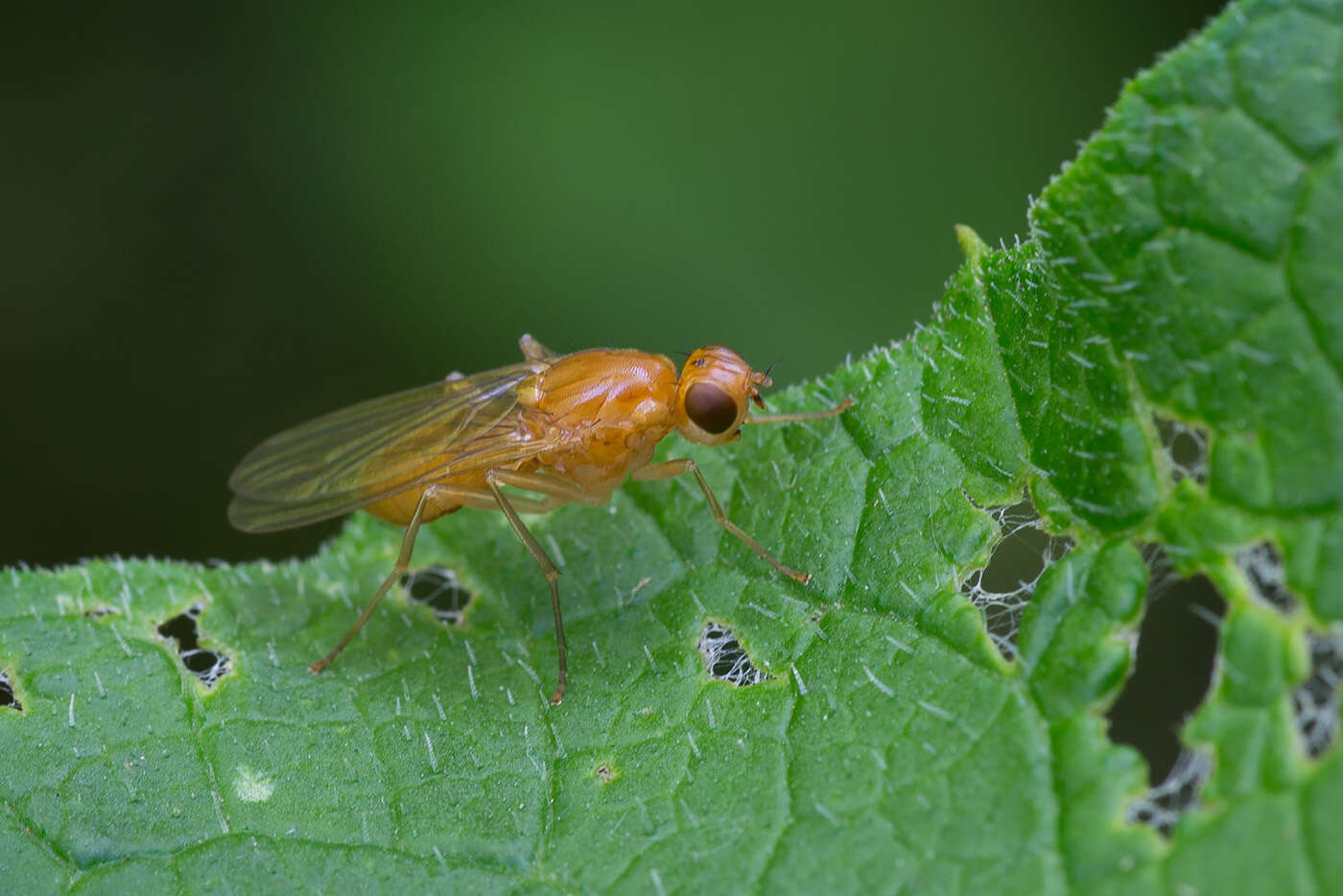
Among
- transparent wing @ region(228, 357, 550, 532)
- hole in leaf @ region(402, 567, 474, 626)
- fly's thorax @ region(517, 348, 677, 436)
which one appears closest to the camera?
hole in leaf @ region(402, 567, 474, 626)

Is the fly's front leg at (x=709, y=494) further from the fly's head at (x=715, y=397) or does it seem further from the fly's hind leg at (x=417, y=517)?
the fly's hind leg at (x=417, y=517)

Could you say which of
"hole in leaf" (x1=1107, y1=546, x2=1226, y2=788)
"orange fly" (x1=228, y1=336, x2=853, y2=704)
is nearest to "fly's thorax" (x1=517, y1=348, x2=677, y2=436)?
"orange fly" (x1=228, y1=336, x2=853, y2=704)

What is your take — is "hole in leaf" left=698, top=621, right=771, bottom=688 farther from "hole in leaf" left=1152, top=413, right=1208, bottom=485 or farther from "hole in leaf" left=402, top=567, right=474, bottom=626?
"hole in leaf" left=1152, top=413, right=1208, bottom=485

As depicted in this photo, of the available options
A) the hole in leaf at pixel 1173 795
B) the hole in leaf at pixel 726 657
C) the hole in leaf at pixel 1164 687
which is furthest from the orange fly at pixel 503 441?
the hole in leaf at pixel 1173 795

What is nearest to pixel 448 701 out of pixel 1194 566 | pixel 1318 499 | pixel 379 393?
pixel 1194 566

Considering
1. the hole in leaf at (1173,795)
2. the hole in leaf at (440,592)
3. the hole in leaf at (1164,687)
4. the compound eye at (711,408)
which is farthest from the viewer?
the hole in leaf at (440,592)

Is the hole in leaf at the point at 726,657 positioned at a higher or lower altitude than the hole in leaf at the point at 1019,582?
lower
